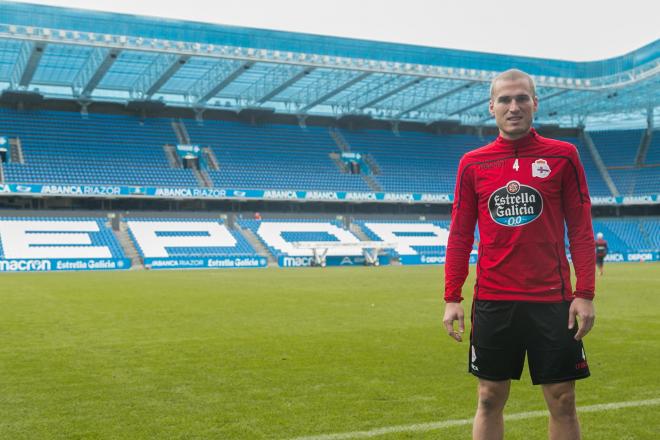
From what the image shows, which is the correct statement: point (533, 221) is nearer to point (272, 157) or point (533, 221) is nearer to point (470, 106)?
point (272, 157)

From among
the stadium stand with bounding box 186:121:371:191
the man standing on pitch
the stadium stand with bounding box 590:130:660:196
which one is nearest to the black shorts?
the man standing on pitch

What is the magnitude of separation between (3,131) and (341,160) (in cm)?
2348

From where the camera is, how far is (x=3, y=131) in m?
47.4

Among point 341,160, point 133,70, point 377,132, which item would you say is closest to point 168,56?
point 133,70

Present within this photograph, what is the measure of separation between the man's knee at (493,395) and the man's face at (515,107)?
53.2 inches

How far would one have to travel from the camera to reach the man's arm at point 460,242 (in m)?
4.21

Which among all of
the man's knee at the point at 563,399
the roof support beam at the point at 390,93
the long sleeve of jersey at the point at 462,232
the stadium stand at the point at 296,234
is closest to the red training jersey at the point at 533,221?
the long sleeve of jersey at the point at 462,232

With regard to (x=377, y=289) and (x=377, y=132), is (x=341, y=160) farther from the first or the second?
(x=377, y=289)

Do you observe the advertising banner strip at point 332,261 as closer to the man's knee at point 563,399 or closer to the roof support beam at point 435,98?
the roof support beam at point 435,98

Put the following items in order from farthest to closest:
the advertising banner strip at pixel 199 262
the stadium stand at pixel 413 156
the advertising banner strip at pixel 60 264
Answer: the stadium stand at pixel 413 156, the advertising banner strip at pixel 199 262, the advertising banner strip at pixel 60 264

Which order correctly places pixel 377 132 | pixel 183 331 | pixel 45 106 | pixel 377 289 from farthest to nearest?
1. pixel 377 132
2. pixel 45 106
3. pixel 377 289
4. pixel 183 331

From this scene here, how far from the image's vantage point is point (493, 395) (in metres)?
4.08

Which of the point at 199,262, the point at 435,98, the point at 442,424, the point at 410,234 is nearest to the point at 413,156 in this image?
the point at 435,98

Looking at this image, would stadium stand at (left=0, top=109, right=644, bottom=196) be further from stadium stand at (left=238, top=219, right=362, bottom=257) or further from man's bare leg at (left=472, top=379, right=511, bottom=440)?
man's bare leg at (left=472, top=379, right=511, bottom=440)
